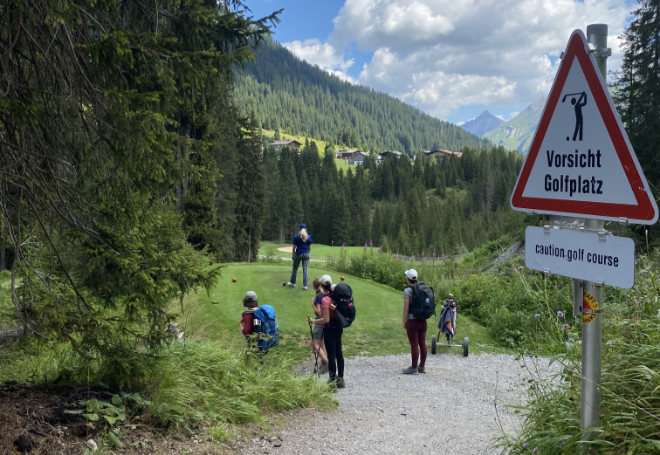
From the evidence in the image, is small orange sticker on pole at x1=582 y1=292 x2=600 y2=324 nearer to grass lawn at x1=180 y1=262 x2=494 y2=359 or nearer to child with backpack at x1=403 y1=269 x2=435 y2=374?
child with backpack at x1=403 y1=269 x2=435 y2=374

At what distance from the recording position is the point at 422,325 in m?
8.80

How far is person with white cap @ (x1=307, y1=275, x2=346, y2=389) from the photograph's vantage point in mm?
7730

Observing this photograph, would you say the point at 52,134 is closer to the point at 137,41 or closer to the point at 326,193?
the point at 137,41

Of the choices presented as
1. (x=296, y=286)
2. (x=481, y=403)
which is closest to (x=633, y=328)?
(x=481, y=403)

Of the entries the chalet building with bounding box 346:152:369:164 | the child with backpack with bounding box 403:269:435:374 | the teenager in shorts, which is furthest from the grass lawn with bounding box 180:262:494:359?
the chalet building with bounding box 346:152:369:164

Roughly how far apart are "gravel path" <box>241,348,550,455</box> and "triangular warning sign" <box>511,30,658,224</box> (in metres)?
1.64

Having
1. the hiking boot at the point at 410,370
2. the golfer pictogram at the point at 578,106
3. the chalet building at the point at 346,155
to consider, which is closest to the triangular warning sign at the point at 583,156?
the golfer pictogram at the point at 578,106

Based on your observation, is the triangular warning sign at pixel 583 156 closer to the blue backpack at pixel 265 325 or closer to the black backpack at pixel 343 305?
the black backpack at pixel 343 305

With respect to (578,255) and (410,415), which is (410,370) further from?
(578,255)

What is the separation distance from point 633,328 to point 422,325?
207 inches

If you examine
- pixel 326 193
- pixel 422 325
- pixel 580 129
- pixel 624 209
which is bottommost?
pixel 422 325

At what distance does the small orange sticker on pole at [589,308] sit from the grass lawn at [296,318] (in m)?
7.98

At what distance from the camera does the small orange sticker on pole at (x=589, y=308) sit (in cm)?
243

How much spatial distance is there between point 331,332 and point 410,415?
2.00m
